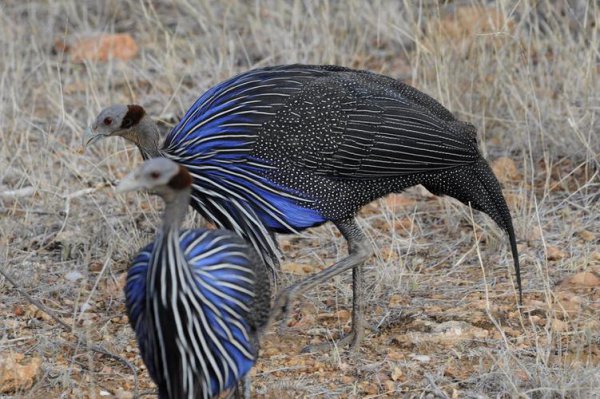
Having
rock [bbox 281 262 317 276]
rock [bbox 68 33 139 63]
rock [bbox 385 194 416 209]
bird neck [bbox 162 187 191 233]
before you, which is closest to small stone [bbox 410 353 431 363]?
rock [bbox 281 262 317 276]

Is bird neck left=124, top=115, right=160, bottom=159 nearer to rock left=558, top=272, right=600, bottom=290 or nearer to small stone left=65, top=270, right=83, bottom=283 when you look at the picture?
small stone left=65, top=270, right=83, bottom=283

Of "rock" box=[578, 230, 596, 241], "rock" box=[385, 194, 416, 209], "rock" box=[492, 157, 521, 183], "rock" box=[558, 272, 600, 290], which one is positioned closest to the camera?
"rock" box=[558, 272, 600, 290]

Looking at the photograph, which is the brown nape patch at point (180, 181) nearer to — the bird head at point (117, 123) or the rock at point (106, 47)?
the bird head at point (117, 123)

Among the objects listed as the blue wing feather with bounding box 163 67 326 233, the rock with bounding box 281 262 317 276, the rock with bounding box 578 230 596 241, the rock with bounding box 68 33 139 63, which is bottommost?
the rock with bounding box 281 262 317 276

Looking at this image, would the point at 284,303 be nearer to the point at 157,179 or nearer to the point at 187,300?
the point at 187,300

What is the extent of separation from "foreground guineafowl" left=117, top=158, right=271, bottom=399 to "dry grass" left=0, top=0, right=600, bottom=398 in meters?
0.41

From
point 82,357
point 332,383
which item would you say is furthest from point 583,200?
point 82,357

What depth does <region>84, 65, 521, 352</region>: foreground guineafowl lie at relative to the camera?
3.53m

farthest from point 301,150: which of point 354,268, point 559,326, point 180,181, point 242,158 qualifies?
point 559,326

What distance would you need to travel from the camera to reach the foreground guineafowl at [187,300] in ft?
9.11

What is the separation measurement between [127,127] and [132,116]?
48 mm

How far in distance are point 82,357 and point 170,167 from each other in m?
0.96

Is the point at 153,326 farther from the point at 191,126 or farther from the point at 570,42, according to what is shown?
the point at 570,42

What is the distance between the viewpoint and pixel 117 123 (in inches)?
142
